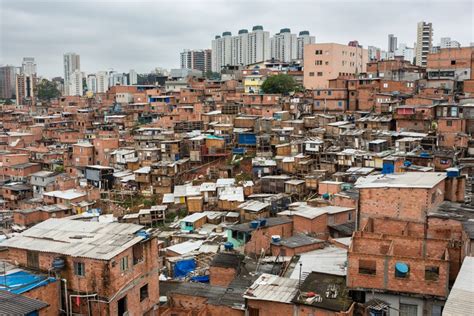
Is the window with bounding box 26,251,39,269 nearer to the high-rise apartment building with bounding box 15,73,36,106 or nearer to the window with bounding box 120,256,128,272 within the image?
the window with bounding box 120,256,128,272

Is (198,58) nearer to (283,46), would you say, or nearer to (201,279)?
(283,46)

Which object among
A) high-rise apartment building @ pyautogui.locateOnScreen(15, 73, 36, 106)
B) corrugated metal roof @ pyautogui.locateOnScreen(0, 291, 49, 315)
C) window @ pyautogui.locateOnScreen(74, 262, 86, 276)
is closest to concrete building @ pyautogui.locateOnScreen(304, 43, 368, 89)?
window @ pyautogui.locateOnScreen(74, 262, 86, 276)

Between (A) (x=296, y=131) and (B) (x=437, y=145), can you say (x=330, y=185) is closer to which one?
(B) (x=437, y=145)

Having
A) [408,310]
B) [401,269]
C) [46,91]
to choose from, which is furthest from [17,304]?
[46,91]

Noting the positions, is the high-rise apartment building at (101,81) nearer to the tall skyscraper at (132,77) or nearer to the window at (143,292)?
the tall skyscraper at (132,77)

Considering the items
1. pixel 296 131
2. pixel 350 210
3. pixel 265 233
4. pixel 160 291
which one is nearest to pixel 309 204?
pixel 350 210
